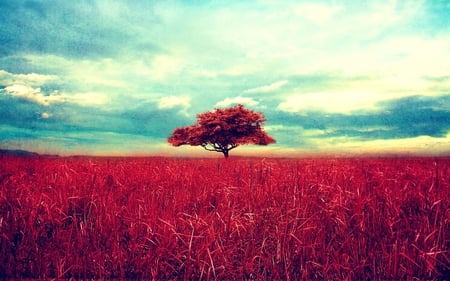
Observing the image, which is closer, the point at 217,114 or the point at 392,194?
the point at 392,194

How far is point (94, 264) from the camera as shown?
3.90 m

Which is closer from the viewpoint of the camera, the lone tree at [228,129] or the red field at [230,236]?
the red field at [230,236]

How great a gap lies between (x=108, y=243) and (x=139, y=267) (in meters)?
0.65

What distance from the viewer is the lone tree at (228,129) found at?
35.3m

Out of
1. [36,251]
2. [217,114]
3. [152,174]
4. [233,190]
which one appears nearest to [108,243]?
[36,251]

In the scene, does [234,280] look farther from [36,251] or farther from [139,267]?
[36,251]

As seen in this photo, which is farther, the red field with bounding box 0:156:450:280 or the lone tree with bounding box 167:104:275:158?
the lone tree with bounding box 167:104:275:158

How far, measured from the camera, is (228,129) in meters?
35.1

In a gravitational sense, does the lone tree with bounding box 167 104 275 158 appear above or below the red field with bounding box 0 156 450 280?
above

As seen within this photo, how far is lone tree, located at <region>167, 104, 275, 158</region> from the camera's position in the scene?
3528 centimetres

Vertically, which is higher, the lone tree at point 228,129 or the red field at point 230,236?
the lone tree at point 228,129

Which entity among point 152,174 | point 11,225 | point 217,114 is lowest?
point 11,225

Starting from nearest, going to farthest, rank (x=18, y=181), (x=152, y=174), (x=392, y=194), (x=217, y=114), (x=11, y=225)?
(x=11, y=225), (x=392, y=194), (x=18, y=181), (x=152, y=174), (x=217, y=114)

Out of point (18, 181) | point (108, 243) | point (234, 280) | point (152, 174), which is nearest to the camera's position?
point (234, 280)
